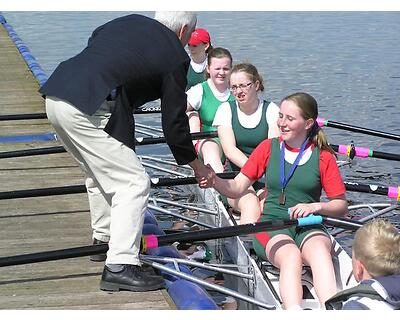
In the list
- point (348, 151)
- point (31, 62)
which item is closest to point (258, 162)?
point (348, 151)

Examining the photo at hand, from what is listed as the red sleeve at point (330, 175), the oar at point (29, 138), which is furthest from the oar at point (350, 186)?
the oar at point (29, 138)

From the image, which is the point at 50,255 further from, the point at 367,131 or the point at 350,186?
the point at 367,131

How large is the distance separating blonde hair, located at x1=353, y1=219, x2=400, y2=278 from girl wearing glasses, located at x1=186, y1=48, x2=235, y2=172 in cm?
346

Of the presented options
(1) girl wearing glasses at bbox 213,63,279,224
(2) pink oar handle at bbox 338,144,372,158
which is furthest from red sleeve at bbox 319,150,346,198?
(2) pink oar handle at bbox 338,144,372,158

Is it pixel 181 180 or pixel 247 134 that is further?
pixel 247 134

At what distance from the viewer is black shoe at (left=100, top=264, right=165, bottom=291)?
4.51 meters

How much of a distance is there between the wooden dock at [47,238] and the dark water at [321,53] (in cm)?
333

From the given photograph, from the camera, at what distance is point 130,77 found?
4.37 m

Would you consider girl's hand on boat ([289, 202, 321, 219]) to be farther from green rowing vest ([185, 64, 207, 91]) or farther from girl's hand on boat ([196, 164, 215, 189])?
green rowing vest ([185, 64, 207, 91])

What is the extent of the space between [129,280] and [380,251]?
148cm

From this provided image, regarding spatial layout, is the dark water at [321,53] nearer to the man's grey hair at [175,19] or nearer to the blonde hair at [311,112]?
the blonde hair at [311,112]
